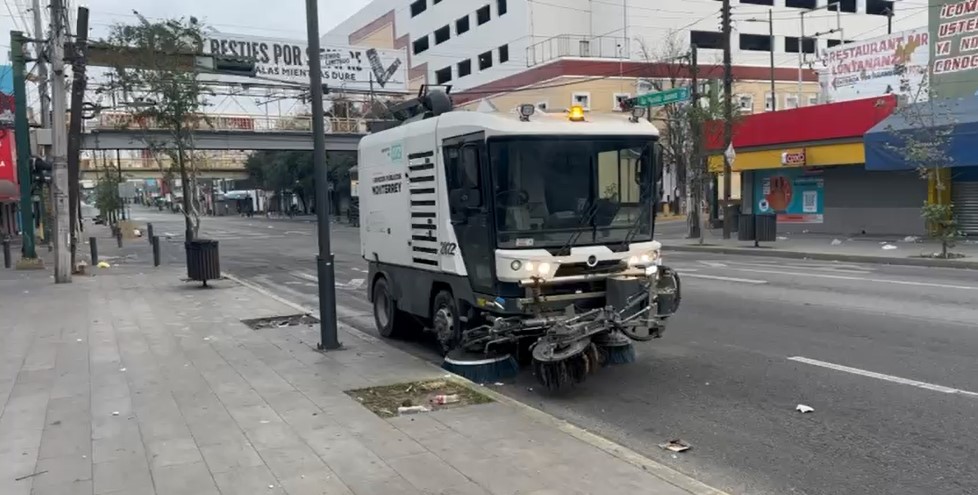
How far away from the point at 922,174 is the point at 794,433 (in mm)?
16162

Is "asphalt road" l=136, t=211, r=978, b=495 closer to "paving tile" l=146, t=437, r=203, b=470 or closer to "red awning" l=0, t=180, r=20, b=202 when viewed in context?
"paving tile" l=146, t=437, r=203, b=470

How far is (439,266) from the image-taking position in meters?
8.54

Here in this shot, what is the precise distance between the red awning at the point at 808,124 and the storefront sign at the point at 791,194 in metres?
1.76

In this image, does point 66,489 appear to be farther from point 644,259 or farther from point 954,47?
point 954,47

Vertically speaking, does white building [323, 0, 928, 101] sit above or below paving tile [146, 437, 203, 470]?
above

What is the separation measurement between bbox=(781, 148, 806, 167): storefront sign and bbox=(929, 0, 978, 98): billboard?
5.02 meters

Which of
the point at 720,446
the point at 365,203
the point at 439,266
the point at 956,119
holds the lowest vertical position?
the point at 720,446

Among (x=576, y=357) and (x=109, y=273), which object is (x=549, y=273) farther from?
(x=109, y=273)

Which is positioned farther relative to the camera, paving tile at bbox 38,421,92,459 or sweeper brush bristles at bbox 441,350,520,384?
sweeper brush bristles at bbox 441,350,520,384

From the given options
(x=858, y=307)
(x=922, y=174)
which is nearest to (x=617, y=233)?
(x=858, y=307)

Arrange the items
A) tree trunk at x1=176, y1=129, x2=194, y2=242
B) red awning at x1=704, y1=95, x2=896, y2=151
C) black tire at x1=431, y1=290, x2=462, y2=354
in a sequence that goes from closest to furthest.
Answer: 1. black tire at x1=431, y1=290, x2=462, y2=354
2. tree trunk at x1=176, y1=129, x2=194, y2=242
3. red awning at x1=704, y1=95, x2=896, y2=151

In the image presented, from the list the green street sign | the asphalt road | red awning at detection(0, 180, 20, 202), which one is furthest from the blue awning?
red awning at detection(0, 180, 20, 202)

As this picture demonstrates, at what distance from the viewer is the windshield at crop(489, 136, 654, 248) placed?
24.4ft

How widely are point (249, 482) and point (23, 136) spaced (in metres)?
23.1
